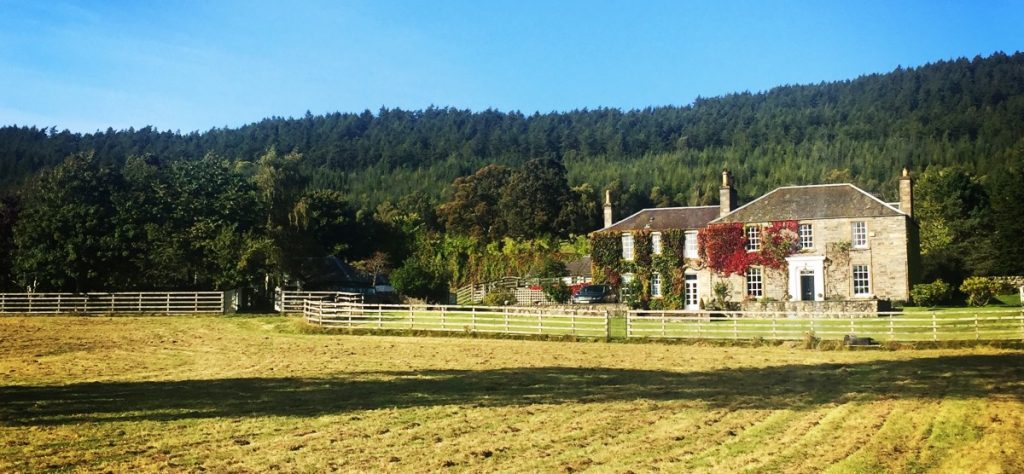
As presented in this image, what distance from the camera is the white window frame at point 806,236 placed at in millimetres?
40719

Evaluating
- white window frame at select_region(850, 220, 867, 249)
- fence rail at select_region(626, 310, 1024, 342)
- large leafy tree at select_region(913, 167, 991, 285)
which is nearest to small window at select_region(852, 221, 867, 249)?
white window frame at select_region(850, 220, 867, 249)

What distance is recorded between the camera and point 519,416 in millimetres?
11391

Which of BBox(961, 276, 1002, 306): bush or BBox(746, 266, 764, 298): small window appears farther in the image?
BBox(746, 266, 764, 298): small window

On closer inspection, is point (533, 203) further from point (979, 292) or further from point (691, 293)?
point (979, 292)

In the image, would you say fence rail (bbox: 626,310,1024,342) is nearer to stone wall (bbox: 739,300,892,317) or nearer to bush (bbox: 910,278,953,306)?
stone wall (bbox: 739,300,892,317)

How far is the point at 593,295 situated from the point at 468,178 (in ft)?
141

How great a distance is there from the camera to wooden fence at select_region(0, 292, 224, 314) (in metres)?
41.1

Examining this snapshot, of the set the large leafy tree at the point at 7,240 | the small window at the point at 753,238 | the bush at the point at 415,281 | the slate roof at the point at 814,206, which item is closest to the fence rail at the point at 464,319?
the small window at the point at 753,238

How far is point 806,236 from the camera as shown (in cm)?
4088

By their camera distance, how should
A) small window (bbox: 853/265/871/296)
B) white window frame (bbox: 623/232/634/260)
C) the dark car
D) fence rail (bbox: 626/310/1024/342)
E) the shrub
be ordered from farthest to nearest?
1. white window frame (bbox: 623/232/634/260)
2. the shrub
3. the dark car
4. small window (bbox: 853/265/871/296)
5. fence rail (bbox: 626/310/1024/342)

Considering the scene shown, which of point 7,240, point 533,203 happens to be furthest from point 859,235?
point 7,240

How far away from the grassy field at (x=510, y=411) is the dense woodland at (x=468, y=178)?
1038 inches

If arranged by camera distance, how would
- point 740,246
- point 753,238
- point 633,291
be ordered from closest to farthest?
1. point 740,246
2. point 753,238
3. point 633,291

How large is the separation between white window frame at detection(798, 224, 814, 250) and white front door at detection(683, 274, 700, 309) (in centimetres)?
565
